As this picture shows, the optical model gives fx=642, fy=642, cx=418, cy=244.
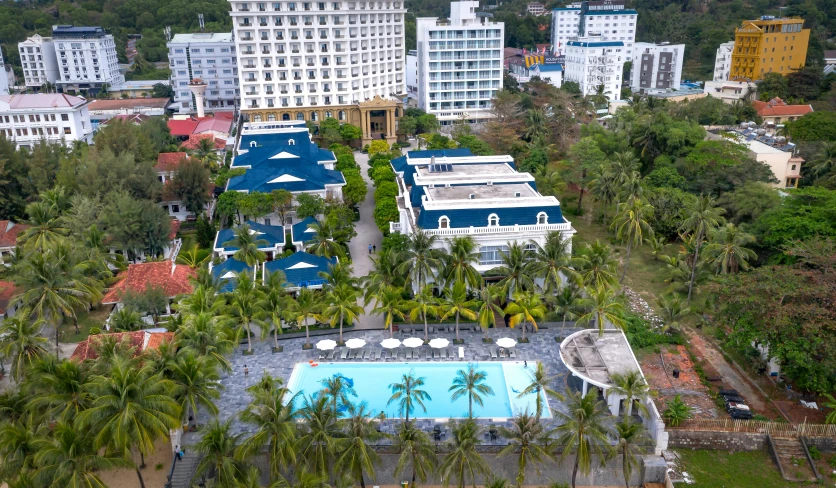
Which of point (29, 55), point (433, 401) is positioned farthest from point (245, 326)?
point (29, 55)

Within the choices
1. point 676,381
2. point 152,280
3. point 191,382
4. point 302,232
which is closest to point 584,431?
point 676,381

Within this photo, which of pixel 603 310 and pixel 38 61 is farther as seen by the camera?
pixel 38 61

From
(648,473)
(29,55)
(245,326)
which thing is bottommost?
(648,473)

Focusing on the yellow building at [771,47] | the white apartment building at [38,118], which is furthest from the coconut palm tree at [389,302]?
the yellow building at [771,47]

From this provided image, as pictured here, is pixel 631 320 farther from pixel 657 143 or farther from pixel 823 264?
pixel 657 143

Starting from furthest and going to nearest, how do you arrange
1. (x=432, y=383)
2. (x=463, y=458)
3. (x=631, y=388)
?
1. (x=432, y=383)
2. (x=631, y=388)
3. (x=463, y=458)

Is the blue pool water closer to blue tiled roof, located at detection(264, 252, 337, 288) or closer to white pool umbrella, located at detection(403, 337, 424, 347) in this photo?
white pool umbrella, located at detection(403, 337, 424, 347)

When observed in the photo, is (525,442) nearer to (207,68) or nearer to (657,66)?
(207,68)
